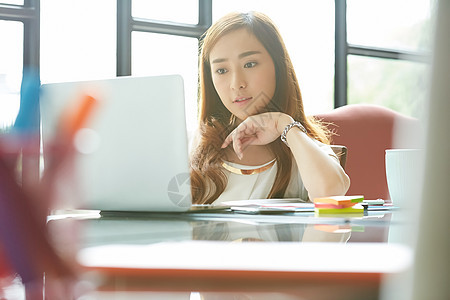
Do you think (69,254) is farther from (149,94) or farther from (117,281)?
(149,94)

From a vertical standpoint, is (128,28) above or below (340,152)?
above

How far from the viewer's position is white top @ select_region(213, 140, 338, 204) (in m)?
1.65

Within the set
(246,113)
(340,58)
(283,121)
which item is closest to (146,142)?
(283,121)

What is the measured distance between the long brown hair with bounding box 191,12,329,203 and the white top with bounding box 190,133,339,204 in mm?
31

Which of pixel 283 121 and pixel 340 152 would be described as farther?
pixel 340 152

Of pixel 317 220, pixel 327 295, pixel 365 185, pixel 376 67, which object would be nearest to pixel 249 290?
pixel 327 295

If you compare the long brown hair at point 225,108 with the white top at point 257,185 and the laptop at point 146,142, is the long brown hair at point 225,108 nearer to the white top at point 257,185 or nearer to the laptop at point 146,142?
the white top at point 257,185

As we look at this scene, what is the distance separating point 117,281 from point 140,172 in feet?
1.86

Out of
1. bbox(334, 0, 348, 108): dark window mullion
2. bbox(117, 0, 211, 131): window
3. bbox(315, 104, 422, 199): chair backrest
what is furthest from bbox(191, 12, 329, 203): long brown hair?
bbox(334, 0, 348, 108): dark window mullion

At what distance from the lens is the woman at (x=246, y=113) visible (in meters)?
1.65

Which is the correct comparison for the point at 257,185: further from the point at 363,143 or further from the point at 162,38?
the point at 162,38

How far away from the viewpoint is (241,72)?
1.76 m

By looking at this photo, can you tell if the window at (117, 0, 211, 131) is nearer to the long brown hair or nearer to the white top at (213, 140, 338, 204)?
the long brown hair

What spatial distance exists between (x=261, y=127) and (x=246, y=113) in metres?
0.17
